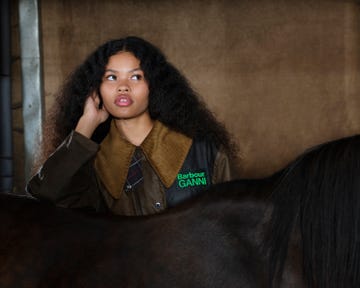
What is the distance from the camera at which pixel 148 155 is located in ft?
6.94

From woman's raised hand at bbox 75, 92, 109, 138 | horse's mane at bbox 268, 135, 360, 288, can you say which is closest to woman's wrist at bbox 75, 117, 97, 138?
woman's raised hand at bbox 75, 92, 109, 138

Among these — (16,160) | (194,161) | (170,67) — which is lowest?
(16,160)

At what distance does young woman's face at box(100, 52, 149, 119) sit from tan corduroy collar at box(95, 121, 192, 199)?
79 millimetres

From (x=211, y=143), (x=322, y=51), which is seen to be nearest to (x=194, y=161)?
(x=211, y=143)

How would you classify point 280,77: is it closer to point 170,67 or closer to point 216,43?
point 216,43

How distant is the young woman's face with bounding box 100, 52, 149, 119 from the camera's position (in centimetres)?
Answer: 211

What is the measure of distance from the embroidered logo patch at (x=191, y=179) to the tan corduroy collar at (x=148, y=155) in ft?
0.07

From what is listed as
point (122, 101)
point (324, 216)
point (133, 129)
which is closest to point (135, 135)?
point (133, 129)

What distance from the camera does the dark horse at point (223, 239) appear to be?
1.39m

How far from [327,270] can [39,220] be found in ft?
2.30

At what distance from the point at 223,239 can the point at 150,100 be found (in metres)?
0.79

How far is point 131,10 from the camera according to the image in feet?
15.2

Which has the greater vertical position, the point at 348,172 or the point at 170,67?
the point at 170,67

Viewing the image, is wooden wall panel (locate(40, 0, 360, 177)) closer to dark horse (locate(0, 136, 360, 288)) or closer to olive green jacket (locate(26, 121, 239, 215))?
olive green jacket (locate(26, 121, 239, 215))
